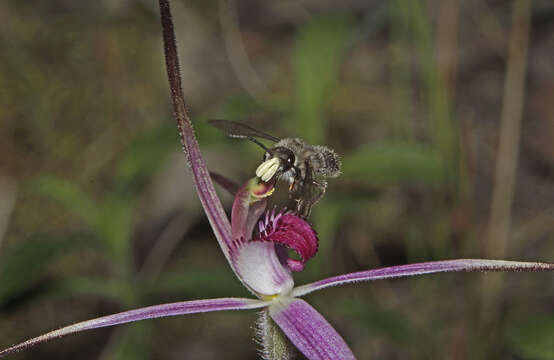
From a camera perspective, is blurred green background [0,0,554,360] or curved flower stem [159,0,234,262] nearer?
curved flower stem [159,0,234,262]

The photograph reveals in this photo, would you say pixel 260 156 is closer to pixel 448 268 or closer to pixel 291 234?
pixel 291 234

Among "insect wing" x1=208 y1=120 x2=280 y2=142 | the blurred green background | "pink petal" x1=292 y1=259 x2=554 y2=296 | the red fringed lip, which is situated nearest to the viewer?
"pink petal" x1=292 y1=259 x2=554 y2=296

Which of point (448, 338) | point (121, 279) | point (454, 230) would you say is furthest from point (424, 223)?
point (121, 279)

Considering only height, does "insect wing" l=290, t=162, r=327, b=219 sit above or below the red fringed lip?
above

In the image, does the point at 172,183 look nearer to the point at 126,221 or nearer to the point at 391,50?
the point at 126,221

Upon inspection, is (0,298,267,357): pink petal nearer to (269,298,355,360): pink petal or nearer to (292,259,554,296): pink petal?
(269,298,355,360): pink petal

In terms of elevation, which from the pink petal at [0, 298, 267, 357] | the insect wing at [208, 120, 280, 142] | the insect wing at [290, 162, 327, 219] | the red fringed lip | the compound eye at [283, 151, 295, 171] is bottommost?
the pink petal at [0, 298, 267, 357]

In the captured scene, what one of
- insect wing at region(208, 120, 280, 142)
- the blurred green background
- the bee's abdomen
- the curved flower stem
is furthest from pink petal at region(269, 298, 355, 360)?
the blurred green background
